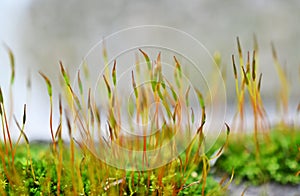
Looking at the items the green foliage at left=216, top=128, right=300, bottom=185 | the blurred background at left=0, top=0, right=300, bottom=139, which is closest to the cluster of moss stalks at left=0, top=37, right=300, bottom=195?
the green foliage at left=216, top=128, right=300, bottom=185

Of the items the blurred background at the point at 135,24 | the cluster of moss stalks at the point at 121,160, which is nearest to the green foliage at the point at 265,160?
the cluster of moss stalks at the point at 121,160

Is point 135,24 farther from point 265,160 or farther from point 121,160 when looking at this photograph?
point 121,160

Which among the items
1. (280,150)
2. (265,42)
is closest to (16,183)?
(280,150)

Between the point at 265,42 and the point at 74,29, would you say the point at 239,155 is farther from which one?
the point at 74,29

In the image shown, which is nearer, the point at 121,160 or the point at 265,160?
the point at 121,160

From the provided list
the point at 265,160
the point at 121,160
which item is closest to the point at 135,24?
the point at 265,160

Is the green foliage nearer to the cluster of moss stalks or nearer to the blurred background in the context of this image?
Result: the cluster of moss stalks
